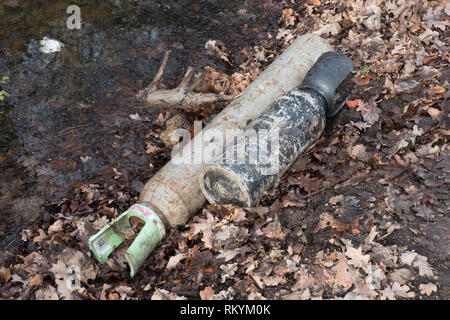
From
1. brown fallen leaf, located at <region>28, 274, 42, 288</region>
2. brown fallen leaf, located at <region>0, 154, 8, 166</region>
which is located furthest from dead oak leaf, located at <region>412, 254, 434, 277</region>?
brown fallen leaf, located at <region>0, 154, 8, 166</region>

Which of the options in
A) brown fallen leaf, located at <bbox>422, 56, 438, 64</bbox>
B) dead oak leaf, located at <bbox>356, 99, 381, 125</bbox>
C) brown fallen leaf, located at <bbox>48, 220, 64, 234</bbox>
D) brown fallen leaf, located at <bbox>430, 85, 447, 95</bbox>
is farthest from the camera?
brown fallen leaf, located at <bbox>422, 56, 438, 64</bbox>

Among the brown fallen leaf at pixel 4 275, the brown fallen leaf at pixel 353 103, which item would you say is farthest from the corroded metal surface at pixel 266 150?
the brown fallen leaf at pixel 4 275

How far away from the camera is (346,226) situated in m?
3.97

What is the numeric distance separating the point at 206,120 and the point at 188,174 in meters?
1.73

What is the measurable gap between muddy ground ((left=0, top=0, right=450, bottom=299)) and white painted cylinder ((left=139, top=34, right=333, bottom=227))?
0.29 meters

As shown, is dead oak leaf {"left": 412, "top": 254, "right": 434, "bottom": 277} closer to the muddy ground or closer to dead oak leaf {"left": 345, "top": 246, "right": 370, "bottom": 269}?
the muddy ground

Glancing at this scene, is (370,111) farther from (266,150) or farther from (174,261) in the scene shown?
(174,261)

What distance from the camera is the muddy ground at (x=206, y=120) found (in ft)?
12.5

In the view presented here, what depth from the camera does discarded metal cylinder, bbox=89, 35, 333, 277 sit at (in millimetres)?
4305

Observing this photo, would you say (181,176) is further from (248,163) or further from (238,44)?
(238,44)

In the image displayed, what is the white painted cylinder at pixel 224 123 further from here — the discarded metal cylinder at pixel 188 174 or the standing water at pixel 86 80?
the standing water at pixel 86 80

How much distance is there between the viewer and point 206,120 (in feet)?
20.1

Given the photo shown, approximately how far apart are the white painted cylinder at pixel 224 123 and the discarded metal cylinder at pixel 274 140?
0.83 ft

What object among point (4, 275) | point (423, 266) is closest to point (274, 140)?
point (423, 266)
